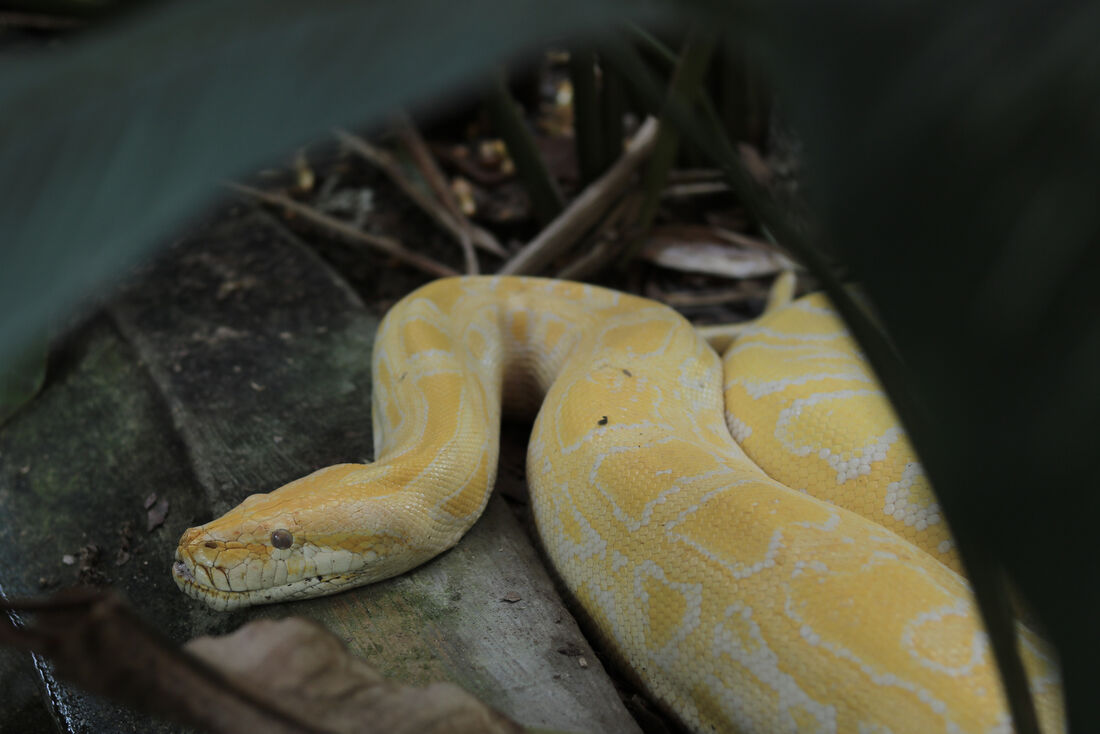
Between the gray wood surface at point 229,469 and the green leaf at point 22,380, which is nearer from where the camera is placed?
the gray wood surface at point 229,469

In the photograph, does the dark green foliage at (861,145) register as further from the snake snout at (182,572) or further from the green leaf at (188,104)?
the snake snout at (182,572)

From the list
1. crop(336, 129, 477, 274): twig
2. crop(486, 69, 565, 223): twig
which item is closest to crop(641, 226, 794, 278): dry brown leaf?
crop(486, 69, 565, 223): twig

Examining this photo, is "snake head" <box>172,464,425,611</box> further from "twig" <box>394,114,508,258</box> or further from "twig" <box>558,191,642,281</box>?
"twig" <box>394,114,508,258</box>

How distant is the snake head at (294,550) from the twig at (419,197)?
1719mm

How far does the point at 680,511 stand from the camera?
6.70 ft

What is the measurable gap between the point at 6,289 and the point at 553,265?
3.49m

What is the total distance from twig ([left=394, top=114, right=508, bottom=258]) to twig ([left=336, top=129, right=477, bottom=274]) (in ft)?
Answer: 0.13

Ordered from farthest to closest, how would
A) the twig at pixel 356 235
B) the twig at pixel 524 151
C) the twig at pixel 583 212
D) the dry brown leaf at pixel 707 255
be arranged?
1. the dry brown leaf at pixel 707 255
2. the twig at pixel 356 235
3. the twig at pixel 583 212
4. the twig at pixel 524 151

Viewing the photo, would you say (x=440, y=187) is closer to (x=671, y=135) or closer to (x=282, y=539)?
(x=671, y=135)

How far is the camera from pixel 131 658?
101cm

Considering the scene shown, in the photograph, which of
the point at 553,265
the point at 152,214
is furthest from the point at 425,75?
the point at 553,265

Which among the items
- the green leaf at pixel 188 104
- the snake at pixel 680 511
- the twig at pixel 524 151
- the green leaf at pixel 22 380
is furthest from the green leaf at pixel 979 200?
the green leaf at pixel 22 380

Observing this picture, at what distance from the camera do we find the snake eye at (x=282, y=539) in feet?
7.16

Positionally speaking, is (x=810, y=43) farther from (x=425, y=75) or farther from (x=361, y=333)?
(x=361, y=333)
